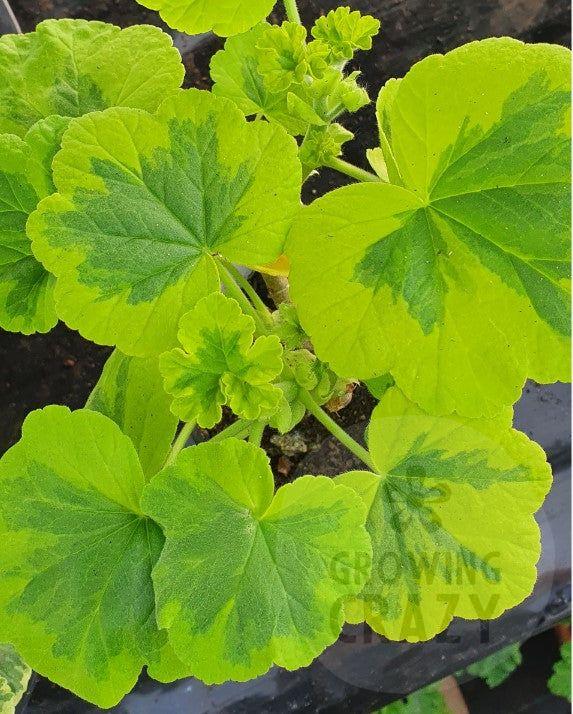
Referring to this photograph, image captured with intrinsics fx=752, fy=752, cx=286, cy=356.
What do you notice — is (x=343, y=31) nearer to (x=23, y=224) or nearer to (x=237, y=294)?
(x=237, y=294)

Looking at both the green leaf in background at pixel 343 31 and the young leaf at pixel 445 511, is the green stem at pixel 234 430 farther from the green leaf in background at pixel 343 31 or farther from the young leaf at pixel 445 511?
the green leaf in background at pixel 343 31

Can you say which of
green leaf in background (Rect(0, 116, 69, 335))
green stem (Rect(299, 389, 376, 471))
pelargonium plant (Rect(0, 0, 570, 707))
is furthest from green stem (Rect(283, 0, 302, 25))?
green stem (Rect(299, 389, 376, 471))

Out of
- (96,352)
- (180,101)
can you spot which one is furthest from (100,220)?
(96,352)

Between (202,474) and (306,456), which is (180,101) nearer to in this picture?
(202,474)

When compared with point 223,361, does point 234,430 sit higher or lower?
lower

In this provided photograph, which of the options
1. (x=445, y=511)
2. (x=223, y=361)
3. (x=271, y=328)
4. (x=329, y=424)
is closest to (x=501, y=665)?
(x=445, y=511)

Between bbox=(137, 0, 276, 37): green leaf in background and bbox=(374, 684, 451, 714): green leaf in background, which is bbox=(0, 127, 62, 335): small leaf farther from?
bbox=(374, 684, 451, 714): green leaf in background
